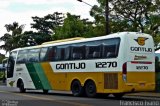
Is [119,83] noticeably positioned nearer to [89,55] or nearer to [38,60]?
[89,55]

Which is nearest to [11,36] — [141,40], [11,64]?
[11,64]

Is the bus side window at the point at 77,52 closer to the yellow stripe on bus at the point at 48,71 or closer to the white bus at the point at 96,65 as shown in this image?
the white bus at the point at 96,65

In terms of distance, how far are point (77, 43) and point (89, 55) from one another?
1.46m

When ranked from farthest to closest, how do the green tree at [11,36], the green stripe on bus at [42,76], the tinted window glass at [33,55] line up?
the green tree at [11,36]
the tinted window glass at [33,55]
the green stripe on bus at [42,76]

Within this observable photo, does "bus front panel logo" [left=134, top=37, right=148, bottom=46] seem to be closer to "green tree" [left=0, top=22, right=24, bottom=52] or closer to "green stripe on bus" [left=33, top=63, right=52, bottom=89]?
"green stripe on bus" [left=33, top=63, right=52, bottom=89]

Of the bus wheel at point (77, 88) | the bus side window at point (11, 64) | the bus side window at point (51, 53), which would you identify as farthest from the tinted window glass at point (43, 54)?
the bus side window at point (11, 64)

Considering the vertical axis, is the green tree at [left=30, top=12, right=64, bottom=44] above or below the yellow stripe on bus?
above

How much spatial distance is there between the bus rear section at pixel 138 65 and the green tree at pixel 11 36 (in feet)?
217

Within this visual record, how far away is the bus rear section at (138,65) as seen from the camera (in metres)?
21.8

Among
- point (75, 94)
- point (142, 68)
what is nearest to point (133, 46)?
point (142, 68)

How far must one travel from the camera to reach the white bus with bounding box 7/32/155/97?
21906mm

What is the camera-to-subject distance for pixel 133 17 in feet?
129

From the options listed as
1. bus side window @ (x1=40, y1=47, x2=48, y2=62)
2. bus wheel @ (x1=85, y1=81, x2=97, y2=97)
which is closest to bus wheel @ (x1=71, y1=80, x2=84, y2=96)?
bus wheel @ (x1=85, y1=81, x2=97, y2=97)

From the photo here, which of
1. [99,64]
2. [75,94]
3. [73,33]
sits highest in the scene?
[73,33]
